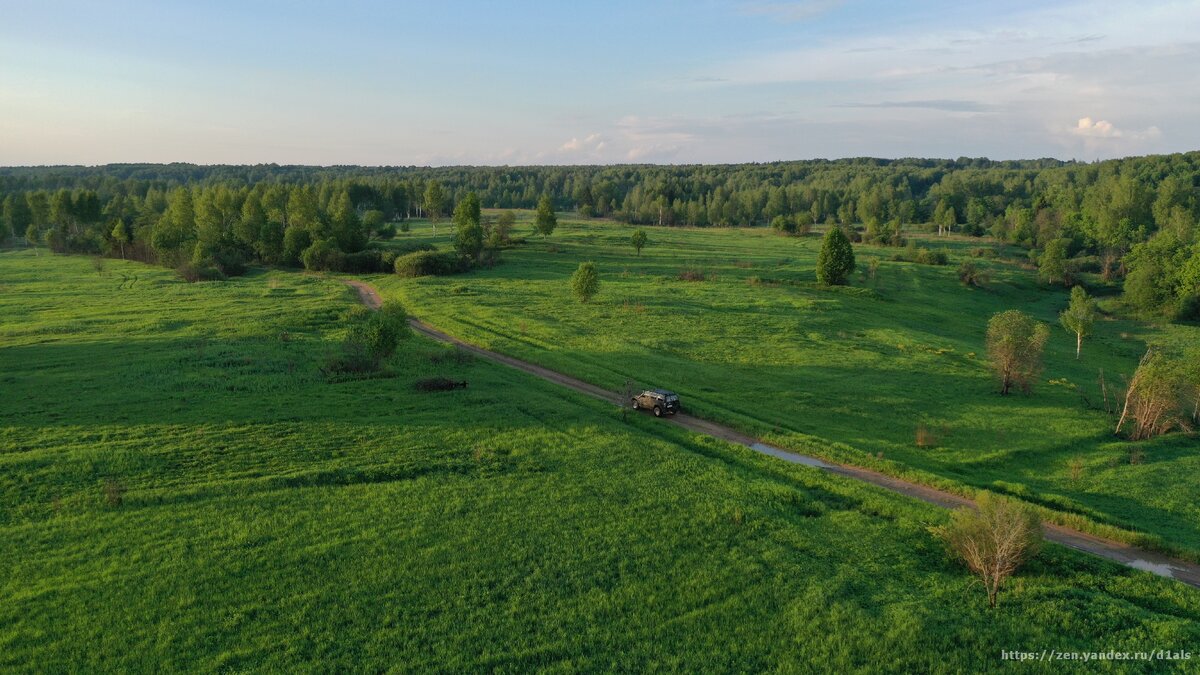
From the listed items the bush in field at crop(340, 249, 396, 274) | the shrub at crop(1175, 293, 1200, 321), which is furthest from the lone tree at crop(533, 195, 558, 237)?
the shrub at crop(1175, 293, 1200, 321)

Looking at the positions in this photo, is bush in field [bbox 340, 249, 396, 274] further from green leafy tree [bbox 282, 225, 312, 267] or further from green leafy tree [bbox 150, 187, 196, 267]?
green leafy tree [bbox 150, 187, 196, 267]

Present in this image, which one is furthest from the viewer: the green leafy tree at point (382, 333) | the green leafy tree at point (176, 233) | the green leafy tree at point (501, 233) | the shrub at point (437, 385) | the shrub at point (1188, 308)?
the green leafy tree at point (501, 233)

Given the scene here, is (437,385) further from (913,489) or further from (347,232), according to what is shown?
(347,232)

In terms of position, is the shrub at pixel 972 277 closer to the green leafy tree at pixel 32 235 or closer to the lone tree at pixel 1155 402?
the lone tree at pixel 1155 402

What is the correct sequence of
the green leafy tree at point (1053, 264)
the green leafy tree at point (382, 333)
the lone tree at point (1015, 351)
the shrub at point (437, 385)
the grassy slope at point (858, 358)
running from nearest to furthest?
the grassy slope at point (858, 358), the shrub at point (437, 385), the green leafy tree at point (382, 333), the lone tree at point (1015, 351), the green leafy tree at point (1053, 264)

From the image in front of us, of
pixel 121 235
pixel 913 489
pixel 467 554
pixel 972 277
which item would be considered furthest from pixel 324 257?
pixel 972 277

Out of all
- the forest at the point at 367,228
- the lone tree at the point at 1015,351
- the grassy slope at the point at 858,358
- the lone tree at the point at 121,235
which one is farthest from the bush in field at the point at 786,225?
the lone tree at the point at 121,235

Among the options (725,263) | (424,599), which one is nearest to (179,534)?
(424,599)
